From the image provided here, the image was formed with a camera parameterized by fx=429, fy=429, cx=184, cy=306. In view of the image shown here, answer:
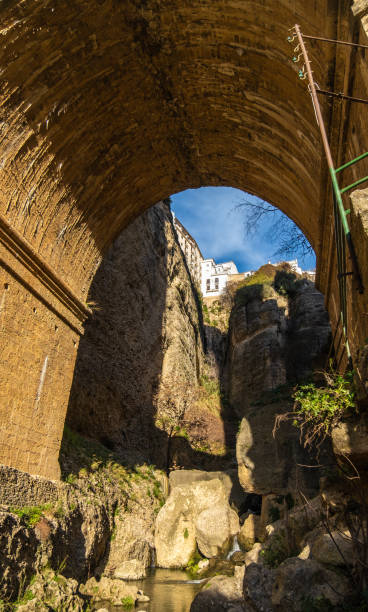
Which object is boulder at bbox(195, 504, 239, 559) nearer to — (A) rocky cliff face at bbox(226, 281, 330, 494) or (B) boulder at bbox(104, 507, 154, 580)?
(B) boulder at bbox(104, 507, 154, 580)

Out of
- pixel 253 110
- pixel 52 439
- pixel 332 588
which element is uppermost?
pixel 253 110

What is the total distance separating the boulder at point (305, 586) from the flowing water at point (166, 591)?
14.5ft

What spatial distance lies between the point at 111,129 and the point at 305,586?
8262mm

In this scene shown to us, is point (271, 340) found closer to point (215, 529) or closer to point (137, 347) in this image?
point (137, 347)

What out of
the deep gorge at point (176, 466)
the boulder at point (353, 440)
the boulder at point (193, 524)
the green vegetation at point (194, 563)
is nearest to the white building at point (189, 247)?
the deep gorge at point (176, 466)

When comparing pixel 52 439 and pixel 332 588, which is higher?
pixel 52 439

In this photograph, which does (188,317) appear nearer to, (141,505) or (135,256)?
(135,256)

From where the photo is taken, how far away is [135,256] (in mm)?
19734

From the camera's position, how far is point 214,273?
65688 millimetres

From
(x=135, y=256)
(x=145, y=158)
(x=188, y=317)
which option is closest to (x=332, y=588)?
(x=145, y=158)

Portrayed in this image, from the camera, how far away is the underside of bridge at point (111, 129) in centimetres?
629

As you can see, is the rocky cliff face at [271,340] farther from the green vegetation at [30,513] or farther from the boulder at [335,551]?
the boulder at [335,551]

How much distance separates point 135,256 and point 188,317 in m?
7.47

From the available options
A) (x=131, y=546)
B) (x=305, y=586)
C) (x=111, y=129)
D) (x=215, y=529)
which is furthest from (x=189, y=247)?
(x=305, y=586)
